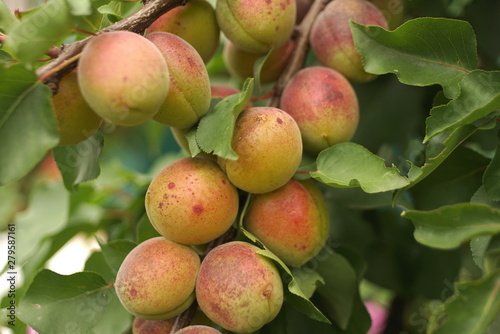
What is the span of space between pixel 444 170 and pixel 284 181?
0.67 ft

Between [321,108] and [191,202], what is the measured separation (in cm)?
21

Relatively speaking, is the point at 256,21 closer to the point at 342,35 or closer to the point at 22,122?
the point at 342,35

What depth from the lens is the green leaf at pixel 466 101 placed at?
0.58 meters

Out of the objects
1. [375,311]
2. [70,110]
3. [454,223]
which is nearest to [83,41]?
[70,110]

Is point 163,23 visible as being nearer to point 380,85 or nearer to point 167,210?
point 167,210

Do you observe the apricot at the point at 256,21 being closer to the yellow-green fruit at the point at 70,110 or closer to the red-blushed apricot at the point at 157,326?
the yellow-green fruit at the point at 70,110

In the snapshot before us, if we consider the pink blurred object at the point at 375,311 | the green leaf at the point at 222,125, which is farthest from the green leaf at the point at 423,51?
the pink blurred object at the point at 375,311

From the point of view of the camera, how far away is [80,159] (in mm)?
747

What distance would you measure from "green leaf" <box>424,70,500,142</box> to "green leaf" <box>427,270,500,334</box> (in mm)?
158

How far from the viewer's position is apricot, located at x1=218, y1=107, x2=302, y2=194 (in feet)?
2.10

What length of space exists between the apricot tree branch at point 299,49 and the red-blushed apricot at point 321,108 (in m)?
0.05

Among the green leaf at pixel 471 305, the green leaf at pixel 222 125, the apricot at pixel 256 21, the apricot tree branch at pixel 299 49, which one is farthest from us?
the apricot tree branch at pixel 299 49

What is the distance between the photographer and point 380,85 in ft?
3.32

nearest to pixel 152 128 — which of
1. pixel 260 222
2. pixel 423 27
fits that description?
pixel 260 222
